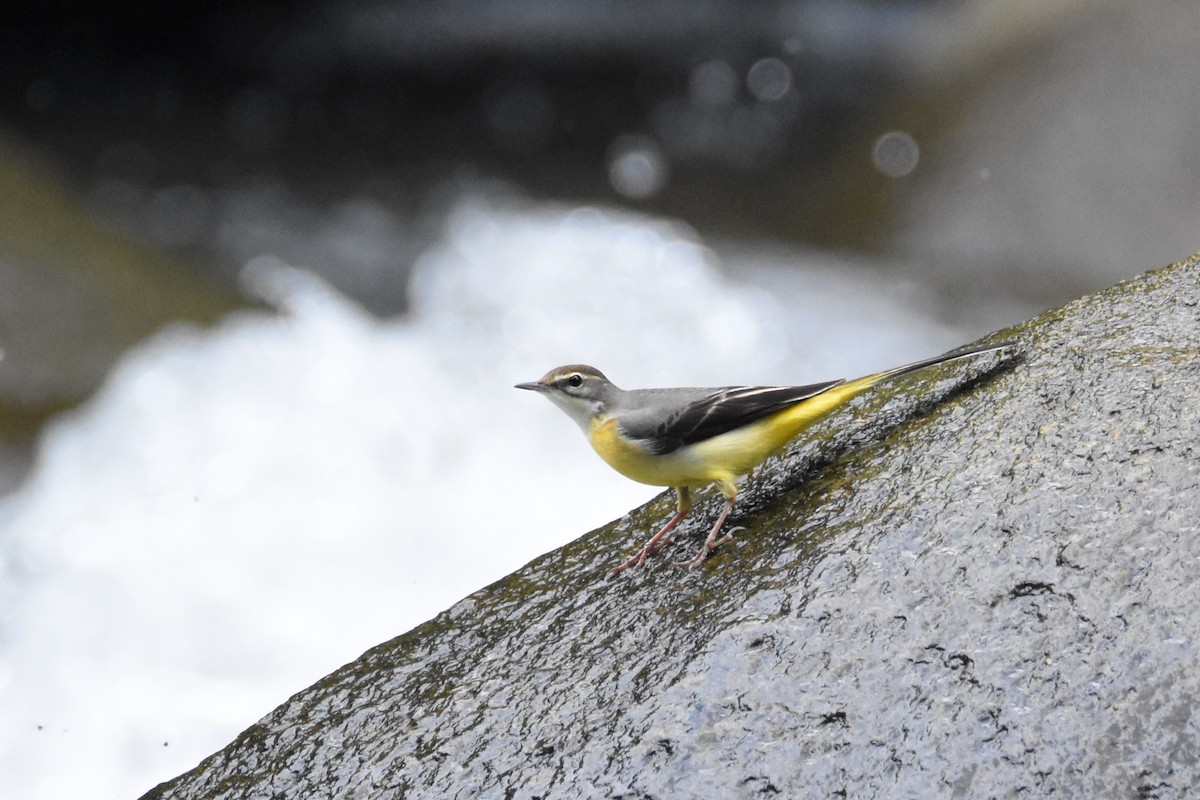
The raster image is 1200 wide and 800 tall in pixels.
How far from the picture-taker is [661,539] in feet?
15.0

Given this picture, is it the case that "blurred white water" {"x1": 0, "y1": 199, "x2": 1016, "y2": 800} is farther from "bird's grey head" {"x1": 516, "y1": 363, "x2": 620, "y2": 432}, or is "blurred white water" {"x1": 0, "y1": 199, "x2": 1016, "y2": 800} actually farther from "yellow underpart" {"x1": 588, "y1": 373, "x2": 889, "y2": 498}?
"yellow underpart" {"x1": 588, "y1": 373, "x2": 889, "y2": 498}

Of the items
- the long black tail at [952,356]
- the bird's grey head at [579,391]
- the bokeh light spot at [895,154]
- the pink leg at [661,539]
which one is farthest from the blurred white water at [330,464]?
the long black tail at [952,356]

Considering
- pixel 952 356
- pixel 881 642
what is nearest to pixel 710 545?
pixel 881 642

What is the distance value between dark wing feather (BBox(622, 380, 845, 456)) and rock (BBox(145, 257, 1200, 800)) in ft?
0.95

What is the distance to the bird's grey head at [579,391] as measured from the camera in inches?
194

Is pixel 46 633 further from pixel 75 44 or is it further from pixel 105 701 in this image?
pixel 75 44

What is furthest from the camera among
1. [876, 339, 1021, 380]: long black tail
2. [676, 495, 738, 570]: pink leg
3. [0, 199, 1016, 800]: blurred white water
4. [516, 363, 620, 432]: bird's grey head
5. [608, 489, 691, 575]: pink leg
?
[0, 199, 1016, 800]: blurred white water

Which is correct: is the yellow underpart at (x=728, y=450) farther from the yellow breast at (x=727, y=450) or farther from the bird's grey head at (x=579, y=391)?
the bird's grey head at (x=579, y=391)

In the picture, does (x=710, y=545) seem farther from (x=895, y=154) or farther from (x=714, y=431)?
(x=895, y=154)

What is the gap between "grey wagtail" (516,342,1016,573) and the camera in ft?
14.6

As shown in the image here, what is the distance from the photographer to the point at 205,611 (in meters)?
8.84

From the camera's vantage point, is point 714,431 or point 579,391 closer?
point 714,431

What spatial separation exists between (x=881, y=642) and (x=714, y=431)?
1.32 m

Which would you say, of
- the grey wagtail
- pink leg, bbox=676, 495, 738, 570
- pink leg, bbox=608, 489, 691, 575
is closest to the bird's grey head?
the grey wagtail
